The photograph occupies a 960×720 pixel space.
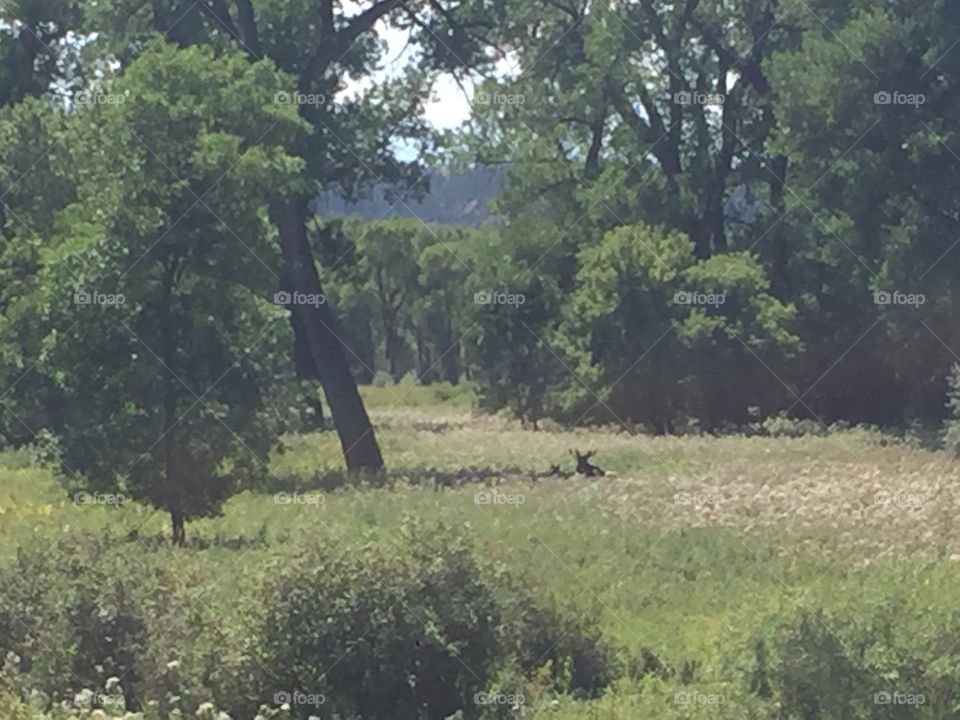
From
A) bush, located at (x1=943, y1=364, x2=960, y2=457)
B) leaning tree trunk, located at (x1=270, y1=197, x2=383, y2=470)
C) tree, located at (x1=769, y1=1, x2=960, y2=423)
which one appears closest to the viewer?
bush, located at (x1=943, y1=364, x2=960, y2=457)

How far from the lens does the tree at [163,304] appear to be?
19.3 meters

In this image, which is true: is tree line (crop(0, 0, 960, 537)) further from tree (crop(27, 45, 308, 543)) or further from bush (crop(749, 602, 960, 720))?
bush (crop(749, 602, 960, 720))

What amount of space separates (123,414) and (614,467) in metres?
11.9

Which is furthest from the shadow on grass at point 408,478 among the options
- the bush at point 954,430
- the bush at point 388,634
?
Result: the bush at point 388,634

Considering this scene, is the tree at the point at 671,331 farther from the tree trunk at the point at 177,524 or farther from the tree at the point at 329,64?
the tree trunk at the point at 177,524

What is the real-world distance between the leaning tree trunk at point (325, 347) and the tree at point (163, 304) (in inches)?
362

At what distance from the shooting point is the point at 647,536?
1862 cm

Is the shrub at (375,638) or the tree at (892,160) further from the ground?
the tree at (892,160)

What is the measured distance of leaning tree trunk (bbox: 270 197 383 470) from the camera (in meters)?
29.7

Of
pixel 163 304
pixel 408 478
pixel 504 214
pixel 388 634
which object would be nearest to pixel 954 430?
pixel 408 478

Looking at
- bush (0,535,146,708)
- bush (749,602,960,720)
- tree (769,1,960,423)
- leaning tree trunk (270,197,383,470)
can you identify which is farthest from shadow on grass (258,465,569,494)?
bush (749,602,960,720)

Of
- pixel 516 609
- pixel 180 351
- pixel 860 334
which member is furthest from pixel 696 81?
pixel 516 609

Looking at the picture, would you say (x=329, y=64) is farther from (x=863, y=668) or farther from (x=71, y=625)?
(x=863, y=668)

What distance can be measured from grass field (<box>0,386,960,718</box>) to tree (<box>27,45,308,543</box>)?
101 centimetres
